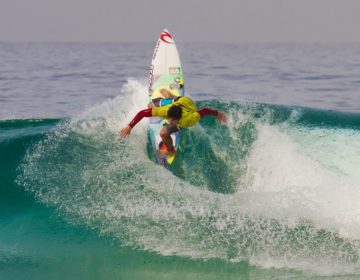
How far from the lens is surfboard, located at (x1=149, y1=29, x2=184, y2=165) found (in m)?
10.8

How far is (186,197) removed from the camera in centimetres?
808

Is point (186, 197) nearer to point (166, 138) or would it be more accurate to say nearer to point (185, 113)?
point (185, 113)

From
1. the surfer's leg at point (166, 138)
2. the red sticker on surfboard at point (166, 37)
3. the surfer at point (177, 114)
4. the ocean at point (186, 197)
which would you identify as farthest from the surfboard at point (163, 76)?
the surfer at point (177, 114)

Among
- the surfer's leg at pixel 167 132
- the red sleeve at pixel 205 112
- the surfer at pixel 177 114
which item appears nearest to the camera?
the surfer at pixel 177 114

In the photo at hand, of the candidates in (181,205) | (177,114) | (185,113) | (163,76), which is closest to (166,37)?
(163,76)

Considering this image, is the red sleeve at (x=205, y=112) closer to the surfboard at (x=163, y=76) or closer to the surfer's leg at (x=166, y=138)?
the surfer's leg at (x=166, y=138)

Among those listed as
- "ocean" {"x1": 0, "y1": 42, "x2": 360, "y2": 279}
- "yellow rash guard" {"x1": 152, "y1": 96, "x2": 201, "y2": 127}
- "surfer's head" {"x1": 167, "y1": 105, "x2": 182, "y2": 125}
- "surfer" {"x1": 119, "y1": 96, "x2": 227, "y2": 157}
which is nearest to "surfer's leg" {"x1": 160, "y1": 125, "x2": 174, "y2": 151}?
"surfer" {"x1": 119, "y1": 96, "x2": 227, "y2": 157}

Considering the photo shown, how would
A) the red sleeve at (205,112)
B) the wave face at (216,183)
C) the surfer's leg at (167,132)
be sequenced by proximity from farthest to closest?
the surfer's leg at (167,132) → the red sleeve at (205,112) → the wave face at (216,183)

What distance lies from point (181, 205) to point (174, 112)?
1.88 meters

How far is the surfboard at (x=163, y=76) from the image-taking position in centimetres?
1077

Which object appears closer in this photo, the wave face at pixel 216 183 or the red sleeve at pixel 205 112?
the wave face at pixel 216 183

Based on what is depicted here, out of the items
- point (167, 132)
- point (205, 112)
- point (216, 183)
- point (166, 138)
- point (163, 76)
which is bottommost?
point (216, 183)

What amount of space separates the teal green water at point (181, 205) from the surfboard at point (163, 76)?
37 cm

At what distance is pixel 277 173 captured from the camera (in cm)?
988
